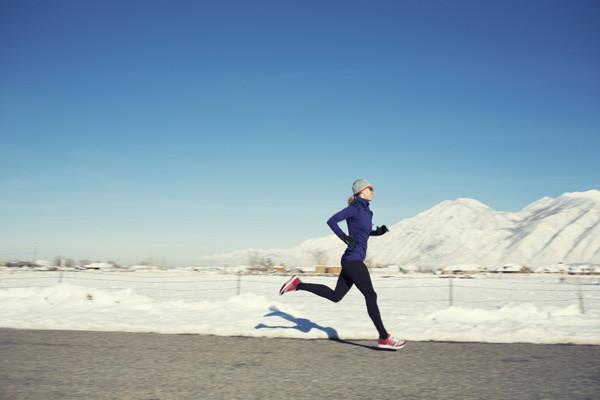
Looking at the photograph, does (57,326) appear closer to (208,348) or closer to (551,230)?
(208,348)

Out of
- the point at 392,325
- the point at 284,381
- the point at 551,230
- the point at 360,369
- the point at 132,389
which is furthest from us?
the point at 551,230

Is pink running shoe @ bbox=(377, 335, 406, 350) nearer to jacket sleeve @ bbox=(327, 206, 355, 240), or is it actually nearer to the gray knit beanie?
jacket sleeve @ bbox=(327, 206, 355, 240)

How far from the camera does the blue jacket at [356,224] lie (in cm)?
525

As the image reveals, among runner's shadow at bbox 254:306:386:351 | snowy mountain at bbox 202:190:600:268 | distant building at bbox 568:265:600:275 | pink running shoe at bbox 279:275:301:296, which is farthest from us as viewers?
snowy mountain at bbox 202:190:600:268

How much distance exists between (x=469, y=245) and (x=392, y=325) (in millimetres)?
173554

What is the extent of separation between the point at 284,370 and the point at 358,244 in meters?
1.89

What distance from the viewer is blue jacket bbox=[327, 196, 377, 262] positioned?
5.25m

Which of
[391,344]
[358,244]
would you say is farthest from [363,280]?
[391,344]

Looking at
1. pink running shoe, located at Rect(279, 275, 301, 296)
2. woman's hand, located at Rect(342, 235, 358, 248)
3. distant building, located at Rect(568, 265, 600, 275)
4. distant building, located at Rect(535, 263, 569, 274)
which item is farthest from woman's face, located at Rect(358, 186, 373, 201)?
distant building, located at Rect(535, 263, 569, 274)

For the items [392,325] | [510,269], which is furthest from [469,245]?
[392,325]

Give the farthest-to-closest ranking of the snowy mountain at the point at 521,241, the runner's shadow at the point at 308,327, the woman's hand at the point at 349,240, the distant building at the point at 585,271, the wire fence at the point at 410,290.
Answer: the snowy mountain at the point at 521,241 → the distant building at the point at 585,271 → the wire fence at the point at 410,290 → the runner's shadow at the point at 308,327 → the woman's hand at the point at 349,240

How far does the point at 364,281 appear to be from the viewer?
17.1 ft

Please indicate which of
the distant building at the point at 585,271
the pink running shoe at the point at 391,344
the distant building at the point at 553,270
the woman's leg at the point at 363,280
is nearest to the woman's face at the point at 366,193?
the woman's leg at the point at 363,280

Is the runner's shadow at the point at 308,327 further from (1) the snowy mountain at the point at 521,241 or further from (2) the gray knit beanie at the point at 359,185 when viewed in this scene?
(1) the snowy mountain at the point at 521,241
